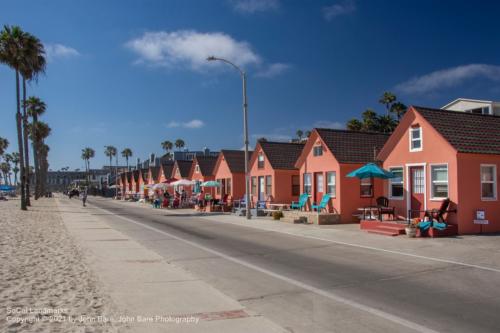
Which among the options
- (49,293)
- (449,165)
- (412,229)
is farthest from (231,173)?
(49,293)

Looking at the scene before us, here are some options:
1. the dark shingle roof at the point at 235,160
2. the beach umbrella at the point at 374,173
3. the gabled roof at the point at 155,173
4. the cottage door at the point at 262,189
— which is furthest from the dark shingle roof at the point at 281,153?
the gabled roof at the point at 155,173

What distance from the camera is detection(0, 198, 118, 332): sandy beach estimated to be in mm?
6051

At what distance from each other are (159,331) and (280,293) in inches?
118

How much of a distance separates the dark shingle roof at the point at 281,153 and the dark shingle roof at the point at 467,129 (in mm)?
13983

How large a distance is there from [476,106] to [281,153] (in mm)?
17951

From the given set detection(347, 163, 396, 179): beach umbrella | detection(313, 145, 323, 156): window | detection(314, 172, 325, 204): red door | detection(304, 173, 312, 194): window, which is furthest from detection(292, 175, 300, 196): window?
detection(347, 163, 396, 179): beach umbrella

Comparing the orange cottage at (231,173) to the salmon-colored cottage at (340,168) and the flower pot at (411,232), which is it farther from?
the flower pot at (411,232)

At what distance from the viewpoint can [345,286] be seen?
8.85m

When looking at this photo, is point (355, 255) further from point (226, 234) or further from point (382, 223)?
point (226, 234)

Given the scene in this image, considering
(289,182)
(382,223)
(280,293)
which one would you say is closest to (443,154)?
(382,223)

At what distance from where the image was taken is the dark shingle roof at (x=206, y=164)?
154 feet

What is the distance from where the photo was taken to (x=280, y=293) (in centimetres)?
830

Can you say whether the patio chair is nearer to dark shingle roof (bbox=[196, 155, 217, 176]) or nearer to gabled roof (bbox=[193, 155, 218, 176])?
gabled roof (bbox=[193, 155, 218, 176])

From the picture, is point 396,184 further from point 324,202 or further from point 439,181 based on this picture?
point 324,202
